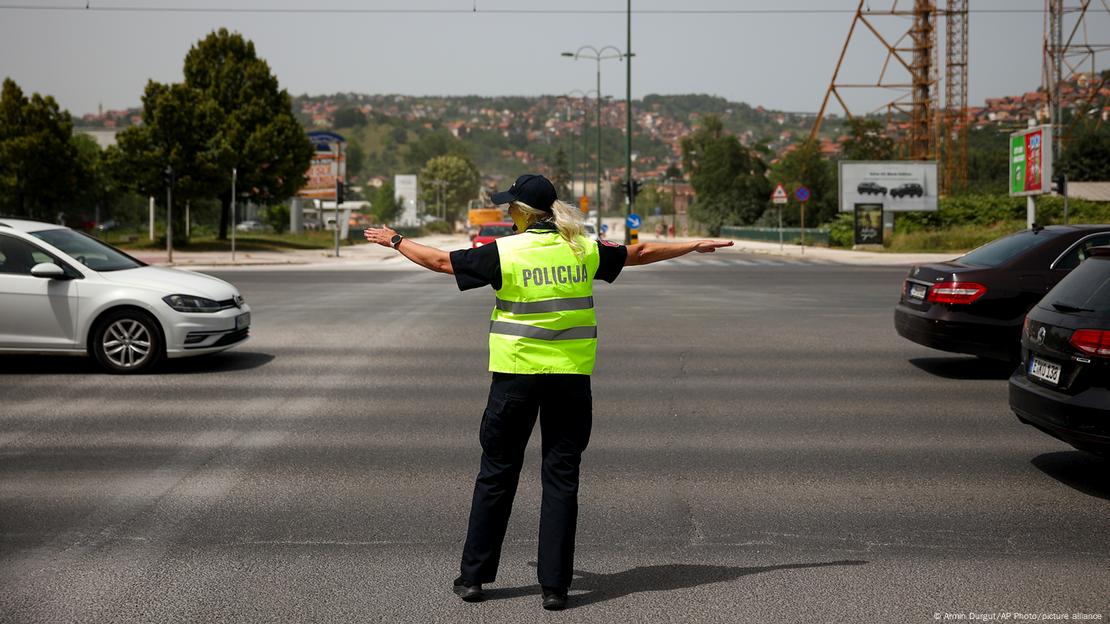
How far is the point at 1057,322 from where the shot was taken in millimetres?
6836

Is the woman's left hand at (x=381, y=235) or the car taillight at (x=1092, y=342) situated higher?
the woman's left hand at (x=381, y=235)

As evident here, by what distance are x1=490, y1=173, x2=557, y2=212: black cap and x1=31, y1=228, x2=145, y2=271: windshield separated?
27.0ft

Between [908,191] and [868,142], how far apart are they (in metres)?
25.6

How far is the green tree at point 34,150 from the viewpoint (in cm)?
5181

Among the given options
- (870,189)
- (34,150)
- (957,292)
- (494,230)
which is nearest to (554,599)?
(957,292)

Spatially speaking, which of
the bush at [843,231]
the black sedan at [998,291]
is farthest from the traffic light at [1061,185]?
the black sedan at [998,291]

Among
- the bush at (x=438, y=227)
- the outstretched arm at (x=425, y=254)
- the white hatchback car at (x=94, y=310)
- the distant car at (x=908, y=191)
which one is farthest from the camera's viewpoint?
the bush at (x=438, y=227)

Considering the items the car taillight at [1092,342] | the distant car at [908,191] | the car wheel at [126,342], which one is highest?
the distant car at [908,191]

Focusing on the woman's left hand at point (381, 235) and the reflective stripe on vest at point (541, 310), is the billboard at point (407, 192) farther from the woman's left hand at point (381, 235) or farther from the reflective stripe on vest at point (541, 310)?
the reflective stripe on vest at point (541, 310)

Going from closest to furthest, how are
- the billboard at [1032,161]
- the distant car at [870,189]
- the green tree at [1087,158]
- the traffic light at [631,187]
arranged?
the billboard at [1032,161], the traffic light at [631,187], the distant car at [870,189], the green tree at [1087,158]

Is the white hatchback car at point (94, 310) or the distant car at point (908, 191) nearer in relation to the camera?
the white hatchback car at point (94, 310)

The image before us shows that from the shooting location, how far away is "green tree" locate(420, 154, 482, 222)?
18100cm

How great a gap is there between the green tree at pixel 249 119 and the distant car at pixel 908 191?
27270mm

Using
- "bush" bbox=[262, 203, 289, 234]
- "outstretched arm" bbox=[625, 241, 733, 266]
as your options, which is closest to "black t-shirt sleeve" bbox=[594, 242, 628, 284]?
"outstretched arm" bbox=[625, 241, 733, 266]
